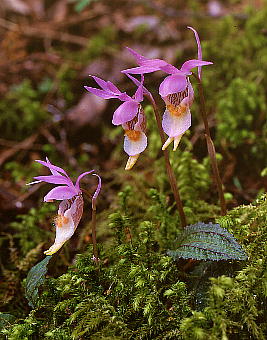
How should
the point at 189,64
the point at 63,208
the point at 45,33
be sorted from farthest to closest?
the point at 45,33
the point at 63,208
the point at 189,64

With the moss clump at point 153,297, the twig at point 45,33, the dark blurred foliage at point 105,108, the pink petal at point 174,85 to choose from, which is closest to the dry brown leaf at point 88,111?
the dark blurred foliage at point 105,108

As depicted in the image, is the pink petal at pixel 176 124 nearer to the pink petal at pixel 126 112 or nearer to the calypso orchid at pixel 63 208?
the pink petal at pixel 126 112

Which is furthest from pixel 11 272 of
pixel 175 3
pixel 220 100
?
pixel 175 3

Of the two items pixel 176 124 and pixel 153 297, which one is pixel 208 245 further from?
pixel 176 124

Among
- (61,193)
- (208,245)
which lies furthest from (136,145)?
(208,245)

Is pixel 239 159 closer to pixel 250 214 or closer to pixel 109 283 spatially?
pixel 250 214

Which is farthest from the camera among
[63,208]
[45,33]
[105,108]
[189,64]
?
[45,33]
